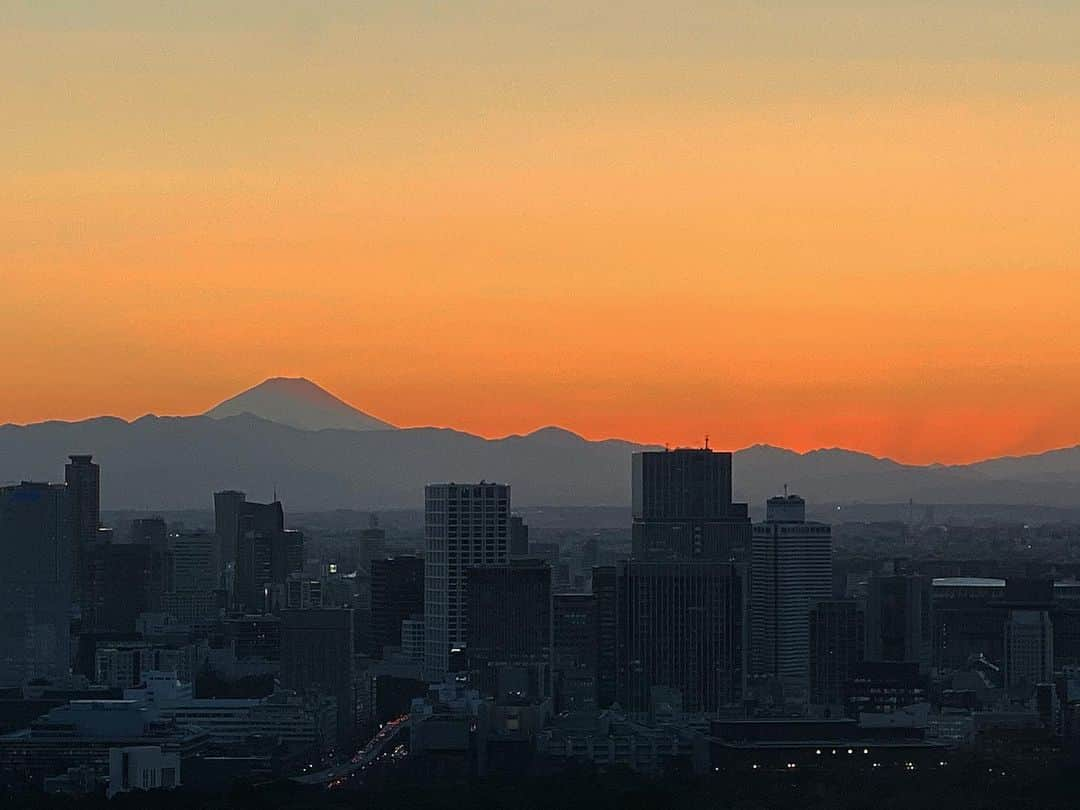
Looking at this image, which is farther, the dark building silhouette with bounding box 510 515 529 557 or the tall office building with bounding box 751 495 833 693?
the dark building silhouette with bounding box 510 515 529 557

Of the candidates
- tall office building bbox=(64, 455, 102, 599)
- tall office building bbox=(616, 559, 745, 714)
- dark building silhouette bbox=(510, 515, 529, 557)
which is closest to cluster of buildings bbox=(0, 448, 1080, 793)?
tall office building bbox=(616, 559, 745, 714)

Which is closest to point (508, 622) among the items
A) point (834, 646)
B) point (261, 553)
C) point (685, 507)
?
point (834, 646)

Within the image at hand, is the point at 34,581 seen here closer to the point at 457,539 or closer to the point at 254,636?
the point at 254,636

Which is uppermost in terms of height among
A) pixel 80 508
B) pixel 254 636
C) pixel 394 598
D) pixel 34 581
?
pixel 80 508

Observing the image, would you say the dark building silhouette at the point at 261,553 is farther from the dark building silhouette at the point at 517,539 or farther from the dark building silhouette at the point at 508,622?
the dark building silhouette at the point at 508,622

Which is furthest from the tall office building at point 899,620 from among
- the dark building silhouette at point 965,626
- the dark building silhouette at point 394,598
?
the dark building silhouette at point 394,598

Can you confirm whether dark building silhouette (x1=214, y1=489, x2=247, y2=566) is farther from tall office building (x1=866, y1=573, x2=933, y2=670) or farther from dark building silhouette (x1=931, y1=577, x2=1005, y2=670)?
tall office building (x1=866, y1=573, x2=933, y2=670)
